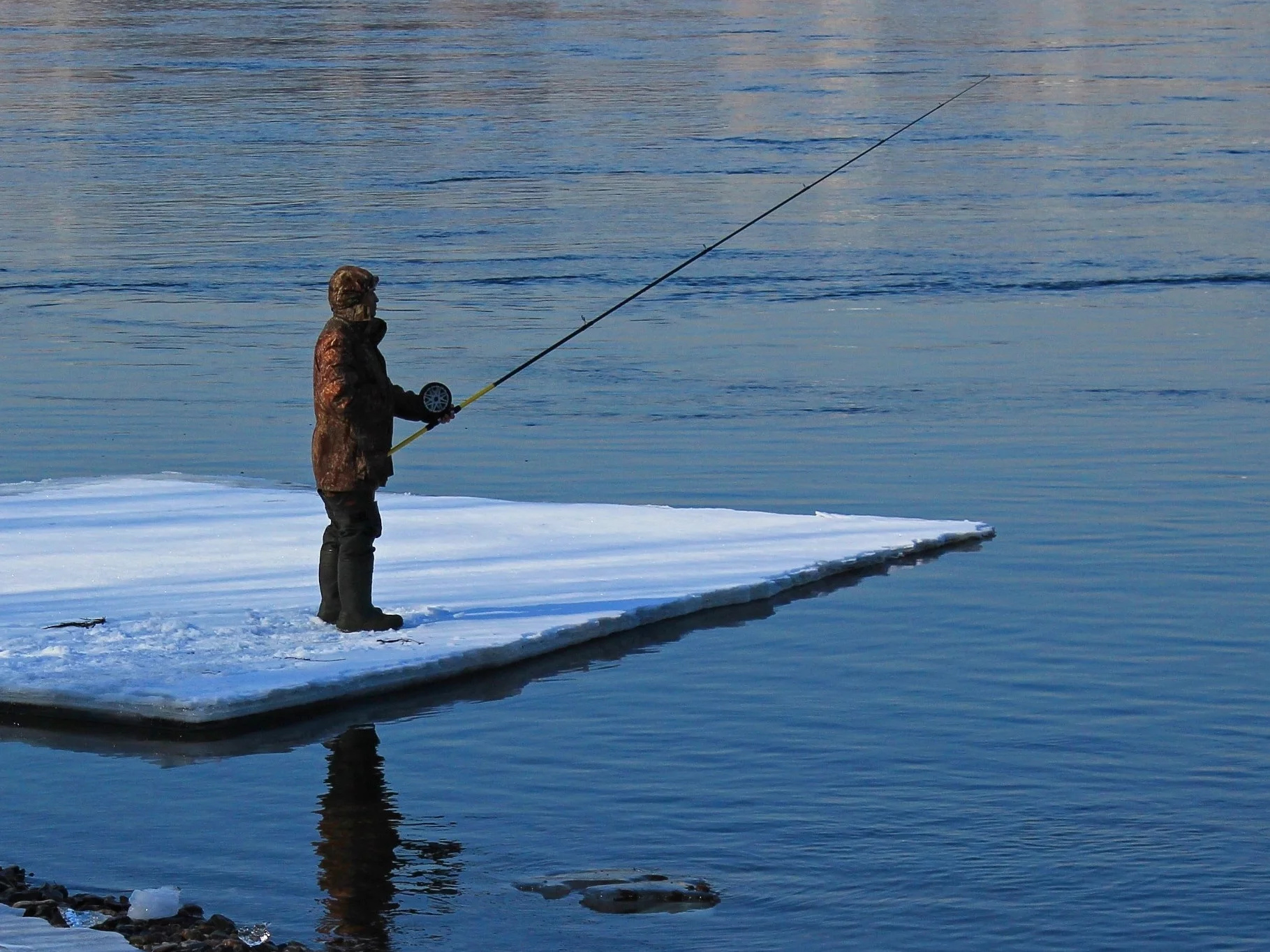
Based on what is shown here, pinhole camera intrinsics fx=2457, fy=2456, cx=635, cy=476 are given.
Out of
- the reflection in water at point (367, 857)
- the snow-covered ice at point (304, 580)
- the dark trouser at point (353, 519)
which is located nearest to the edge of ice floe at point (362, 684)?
the snow-covered ice at point (304, 580)

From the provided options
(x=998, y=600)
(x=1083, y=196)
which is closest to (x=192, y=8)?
(x=1083, y=196)

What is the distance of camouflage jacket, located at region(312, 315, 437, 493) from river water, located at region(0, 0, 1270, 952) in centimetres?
89

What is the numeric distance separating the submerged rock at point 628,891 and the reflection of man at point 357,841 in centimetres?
43

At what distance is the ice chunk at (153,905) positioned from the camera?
627cm

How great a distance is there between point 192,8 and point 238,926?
192 ft

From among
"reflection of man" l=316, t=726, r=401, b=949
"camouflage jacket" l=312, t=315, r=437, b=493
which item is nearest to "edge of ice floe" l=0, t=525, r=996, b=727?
"reflection of man" l=316, t=726, r=401, b=949

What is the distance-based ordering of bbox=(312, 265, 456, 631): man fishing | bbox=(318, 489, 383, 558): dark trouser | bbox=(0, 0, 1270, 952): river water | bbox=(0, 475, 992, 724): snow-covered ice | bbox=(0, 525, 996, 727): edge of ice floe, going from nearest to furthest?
bbox=(0, 0, 1270, 952): river water
bbox=(0, 525, 996, 727): edge of ice floe
bbox=(0, 475, 992, 724): snow-covered ice
bbox=(312, 265, 456, 631): man fishing
bbox=(318, 489, 383, 558): dark trouser

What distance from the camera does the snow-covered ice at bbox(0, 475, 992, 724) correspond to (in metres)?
8.41

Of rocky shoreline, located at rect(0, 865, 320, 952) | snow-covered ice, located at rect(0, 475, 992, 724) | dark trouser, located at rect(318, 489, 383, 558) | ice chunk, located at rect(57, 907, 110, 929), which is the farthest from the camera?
dark trouser, located at rect(318, 489, 383, 558)

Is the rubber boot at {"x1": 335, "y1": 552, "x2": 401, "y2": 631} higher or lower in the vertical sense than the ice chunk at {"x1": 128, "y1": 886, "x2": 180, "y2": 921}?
higher

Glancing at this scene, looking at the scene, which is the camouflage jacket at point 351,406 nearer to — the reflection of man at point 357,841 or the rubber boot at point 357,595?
the rubber boot at point 357,595

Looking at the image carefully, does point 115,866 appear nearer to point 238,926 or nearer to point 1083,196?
point 238,926

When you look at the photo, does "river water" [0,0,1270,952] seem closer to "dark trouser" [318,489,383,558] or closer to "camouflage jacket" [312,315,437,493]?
"dark trouser" [318,489,383,558]

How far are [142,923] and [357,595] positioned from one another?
2828 mm
